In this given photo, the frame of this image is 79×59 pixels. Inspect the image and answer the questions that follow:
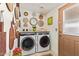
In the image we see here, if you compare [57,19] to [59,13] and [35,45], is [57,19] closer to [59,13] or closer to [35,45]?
[59,13]

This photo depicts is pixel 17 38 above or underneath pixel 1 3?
underneath

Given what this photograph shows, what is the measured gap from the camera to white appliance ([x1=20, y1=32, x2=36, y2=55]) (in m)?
1.20

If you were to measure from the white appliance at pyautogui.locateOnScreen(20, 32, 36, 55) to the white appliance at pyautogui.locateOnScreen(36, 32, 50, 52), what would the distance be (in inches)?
2.3

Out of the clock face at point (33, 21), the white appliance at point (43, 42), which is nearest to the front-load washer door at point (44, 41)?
the white appliance at point (43, 42)

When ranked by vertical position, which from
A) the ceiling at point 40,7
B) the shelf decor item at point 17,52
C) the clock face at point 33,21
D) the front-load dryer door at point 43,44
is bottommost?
the shelf decor item at point 17,52

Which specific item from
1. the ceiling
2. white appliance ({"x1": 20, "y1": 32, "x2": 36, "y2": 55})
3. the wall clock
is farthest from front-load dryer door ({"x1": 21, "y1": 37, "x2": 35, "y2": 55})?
the ceiling

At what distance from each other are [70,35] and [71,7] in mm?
305

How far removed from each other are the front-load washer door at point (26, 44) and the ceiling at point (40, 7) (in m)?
0.33

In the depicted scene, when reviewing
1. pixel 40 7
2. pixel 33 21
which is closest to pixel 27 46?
pixel 33 21

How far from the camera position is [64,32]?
120 cm

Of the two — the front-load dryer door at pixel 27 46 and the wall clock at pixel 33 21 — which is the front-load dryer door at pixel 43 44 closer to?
the front-load dryer door at pixel 27 46

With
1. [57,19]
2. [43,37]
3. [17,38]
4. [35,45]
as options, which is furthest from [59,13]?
[17,38]

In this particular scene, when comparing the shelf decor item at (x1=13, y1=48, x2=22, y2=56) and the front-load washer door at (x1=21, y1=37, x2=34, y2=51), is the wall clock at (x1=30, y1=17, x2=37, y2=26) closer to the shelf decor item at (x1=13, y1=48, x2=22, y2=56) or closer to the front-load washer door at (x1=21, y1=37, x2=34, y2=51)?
the front-load washer door at (x1=21, y1=37, x2=34, y2=51)

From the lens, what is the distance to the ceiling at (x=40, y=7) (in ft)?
3.79
